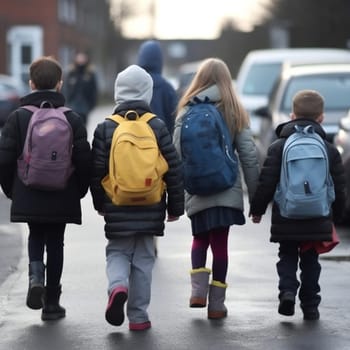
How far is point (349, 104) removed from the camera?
15.0 metres

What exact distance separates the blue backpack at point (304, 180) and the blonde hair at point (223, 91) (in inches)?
15.4

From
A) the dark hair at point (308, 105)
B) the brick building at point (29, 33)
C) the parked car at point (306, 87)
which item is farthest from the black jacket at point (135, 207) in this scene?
the brick building at point (29, 33)

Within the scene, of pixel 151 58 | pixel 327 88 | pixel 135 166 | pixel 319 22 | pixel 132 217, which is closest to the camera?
pixel 135 166

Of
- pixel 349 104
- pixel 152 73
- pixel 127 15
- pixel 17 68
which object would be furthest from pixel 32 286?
pixel 127 15

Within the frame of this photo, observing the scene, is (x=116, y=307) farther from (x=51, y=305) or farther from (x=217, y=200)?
(x=217, y=200)

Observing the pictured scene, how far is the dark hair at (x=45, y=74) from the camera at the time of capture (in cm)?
743

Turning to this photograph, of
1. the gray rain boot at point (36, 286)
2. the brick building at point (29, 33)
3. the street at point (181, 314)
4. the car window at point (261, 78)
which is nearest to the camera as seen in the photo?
the street at point (181, 314)

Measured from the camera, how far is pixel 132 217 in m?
7.11

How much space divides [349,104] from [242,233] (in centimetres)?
373

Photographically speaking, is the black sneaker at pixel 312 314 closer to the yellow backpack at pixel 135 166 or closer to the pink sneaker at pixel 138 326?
the pink sneaker at pixel 138 326

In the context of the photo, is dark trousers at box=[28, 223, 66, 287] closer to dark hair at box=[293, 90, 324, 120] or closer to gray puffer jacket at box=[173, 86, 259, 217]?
gray puffer jacket at box=[173, 86, 259, 217]

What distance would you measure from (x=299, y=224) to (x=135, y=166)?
1109 mm

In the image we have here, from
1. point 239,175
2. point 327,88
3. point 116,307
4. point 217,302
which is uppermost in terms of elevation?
point 239,175

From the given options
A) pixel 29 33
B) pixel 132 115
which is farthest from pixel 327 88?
pixel 29 33
